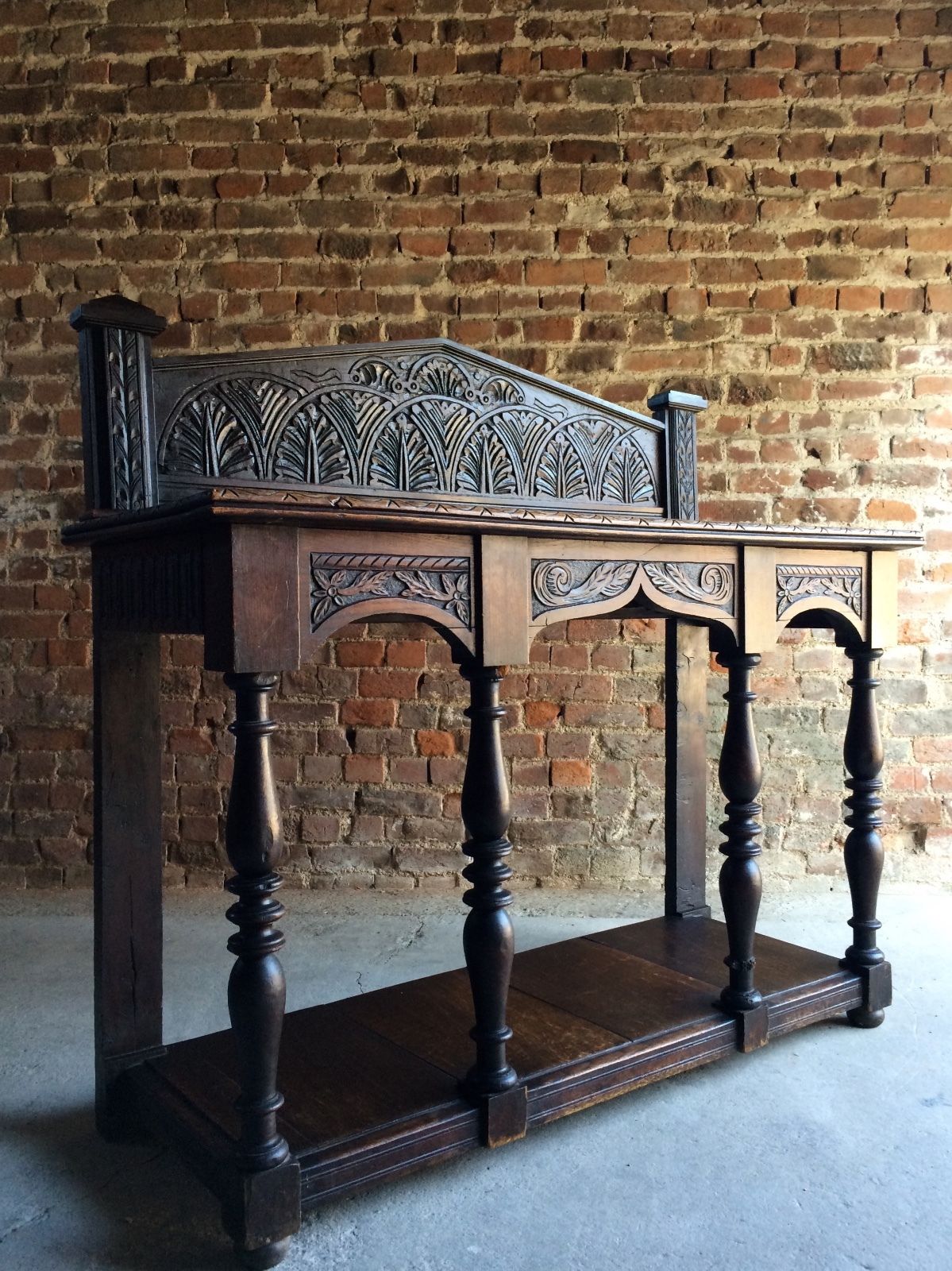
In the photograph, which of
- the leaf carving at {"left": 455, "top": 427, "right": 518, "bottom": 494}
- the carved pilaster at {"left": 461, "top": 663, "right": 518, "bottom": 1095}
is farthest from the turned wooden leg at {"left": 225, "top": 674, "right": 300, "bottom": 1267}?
the leaf carving at {"left": 455, "top": 427, "right": 518, "bottom": 494}

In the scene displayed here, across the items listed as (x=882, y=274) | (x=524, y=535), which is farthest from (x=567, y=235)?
(x=524, y=535)

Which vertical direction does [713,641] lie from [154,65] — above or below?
below

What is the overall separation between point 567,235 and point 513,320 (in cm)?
33

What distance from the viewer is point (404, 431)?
2.18 metres

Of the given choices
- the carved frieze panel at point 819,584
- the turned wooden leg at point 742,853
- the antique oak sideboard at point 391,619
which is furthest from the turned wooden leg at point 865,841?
the turned wooden leg at point 742,853

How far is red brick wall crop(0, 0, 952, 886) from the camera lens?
128 inches

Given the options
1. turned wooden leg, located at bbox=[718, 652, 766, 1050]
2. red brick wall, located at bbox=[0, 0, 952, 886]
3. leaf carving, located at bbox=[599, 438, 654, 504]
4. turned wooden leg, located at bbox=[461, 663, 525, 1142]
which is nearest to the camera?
turned wooden leg, located at bbox=[461, 663, 525, 1142]

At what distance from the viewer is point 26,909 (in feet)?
10.5

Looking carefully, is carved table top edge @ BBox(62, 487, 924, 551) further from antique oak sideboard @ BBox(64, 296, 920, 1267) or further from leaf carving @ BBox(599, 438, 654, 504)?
leaf carving @ BBox(599, 438, 654, 504)

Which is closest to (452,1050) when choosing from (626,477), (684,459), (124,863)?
(124,863)

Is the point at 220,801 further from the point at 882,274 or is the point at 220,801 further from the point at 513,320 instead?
the point at 882,274

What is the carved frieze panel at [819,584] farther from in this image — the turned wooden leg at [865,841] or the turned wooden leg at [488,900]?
the turned wooden leg at [488,900]

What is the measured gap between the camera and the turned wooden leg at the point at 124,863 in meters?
1.85

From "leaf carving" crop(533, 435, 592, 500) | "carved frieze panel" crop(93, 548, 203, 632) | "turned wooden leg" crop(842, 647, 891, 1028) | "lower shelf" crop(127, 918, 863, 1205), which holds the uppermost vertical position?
"leaf carving" crop(533, 435, 592, 500)
